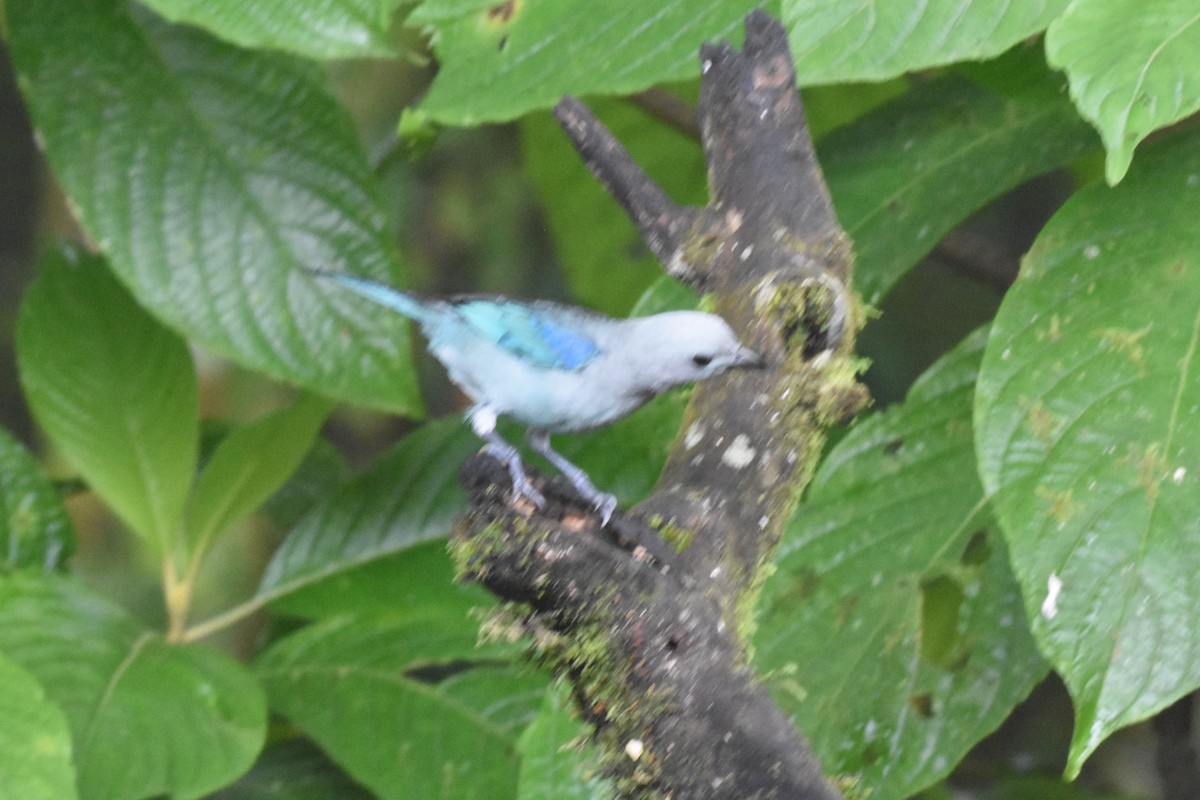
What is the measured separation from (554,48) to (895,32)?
47cm

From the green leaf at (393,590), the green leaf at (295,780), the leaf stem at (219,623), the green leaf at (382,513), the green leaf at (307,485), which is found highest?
the green leaf at (382,513)

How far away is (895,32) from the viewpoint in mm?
1321

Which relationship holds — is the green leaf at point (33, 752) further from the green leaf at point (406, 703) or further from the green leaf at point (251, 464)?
the green leaf at point (251, 464)

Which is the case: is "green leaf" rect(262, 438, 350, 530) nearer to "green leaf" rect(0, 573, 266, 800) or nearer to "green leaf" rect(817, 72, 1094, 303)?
"green leaf" rect(0, 573, 266, 800)

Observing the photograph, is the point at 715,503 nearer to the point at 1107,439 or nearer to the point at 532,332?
the point at 532,332

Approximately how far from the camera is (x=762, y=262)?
52.9 inches

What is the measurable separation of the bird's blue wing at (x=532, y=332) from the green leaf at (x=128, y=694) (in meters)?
0.71

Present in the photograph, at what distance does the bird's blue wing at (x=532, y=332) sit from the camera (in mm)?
1346

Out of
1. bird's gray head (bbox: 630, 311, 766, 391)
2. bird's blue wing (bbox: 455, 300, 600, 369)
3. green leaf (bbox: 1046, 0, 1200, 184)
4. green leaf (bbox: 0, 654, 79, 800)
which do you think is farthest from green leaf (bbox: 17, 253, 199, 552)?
green leaf (bbox: 1046, 0, 1200, 184)

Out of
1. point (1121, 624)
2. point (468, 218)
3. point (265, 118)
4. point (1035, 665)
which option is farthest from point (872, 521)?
point (468, 218)

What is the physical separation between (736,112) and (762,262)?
0.18 m

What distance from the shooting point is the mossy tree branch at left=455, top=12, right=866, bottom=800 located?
972 millimetres

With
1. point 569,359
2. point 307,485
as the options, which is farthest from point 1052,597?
point 307,485

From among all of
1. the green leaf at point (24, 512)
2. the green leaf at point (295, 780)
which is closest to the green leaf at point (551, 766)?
the green leaf at point (295, 780)
